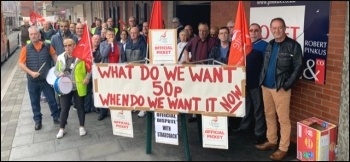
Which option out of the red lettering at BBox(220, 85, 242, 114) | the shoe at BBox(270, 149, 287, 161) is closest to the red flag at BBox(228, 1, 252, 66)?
the red lettering at BBox(220, 85, 242, 114)

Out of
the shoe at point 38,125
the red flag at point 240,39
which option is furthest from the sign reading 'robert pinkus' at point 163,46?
the shoe at point 38,125

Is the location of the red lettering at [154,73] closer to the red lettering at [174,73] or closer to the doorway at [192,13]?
the red lettering at [174,73]

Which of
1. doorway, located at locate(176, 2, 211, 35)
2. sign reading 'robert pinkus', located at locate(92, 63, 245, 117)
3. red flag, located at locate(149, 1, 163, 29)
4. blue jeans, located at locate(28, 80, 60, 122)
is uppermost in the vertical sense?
doorway, located at locate(176, 2, 211, 35)

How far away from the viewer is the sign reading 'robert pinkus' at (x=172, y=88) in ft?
12.7

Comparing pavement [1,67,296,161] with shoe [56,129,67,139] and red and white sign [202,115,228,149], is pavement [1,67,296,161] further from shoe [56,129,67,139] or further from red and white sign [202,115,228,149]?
red and white sign [202,115,228,149]

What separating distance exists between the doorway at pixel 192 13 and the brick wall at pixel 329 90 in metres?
5.27

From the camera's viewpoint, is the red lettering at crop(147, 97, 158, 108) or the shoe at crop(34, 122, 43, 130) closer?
the red lettering at crop(147, 97, 158, 108)

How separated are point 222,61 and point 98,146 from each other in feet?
6.79

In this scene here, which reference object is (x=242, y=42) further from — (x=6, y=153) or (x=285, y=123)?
(x=6, y=153)

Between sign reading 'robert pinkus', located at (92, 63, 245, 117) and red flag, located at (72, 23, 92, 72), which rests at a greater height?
red flag, located at (72, 23, 92, 72)

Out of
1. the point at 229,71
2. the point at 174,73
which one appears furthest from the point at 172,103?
Answer: the point at 229,71

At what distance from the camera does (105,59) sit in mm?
5965

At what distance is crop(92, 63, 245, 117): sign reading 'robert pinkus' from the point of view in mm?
3877

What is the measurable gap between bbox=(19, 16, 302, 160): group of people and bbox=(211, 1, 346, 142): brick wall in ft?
1.24
